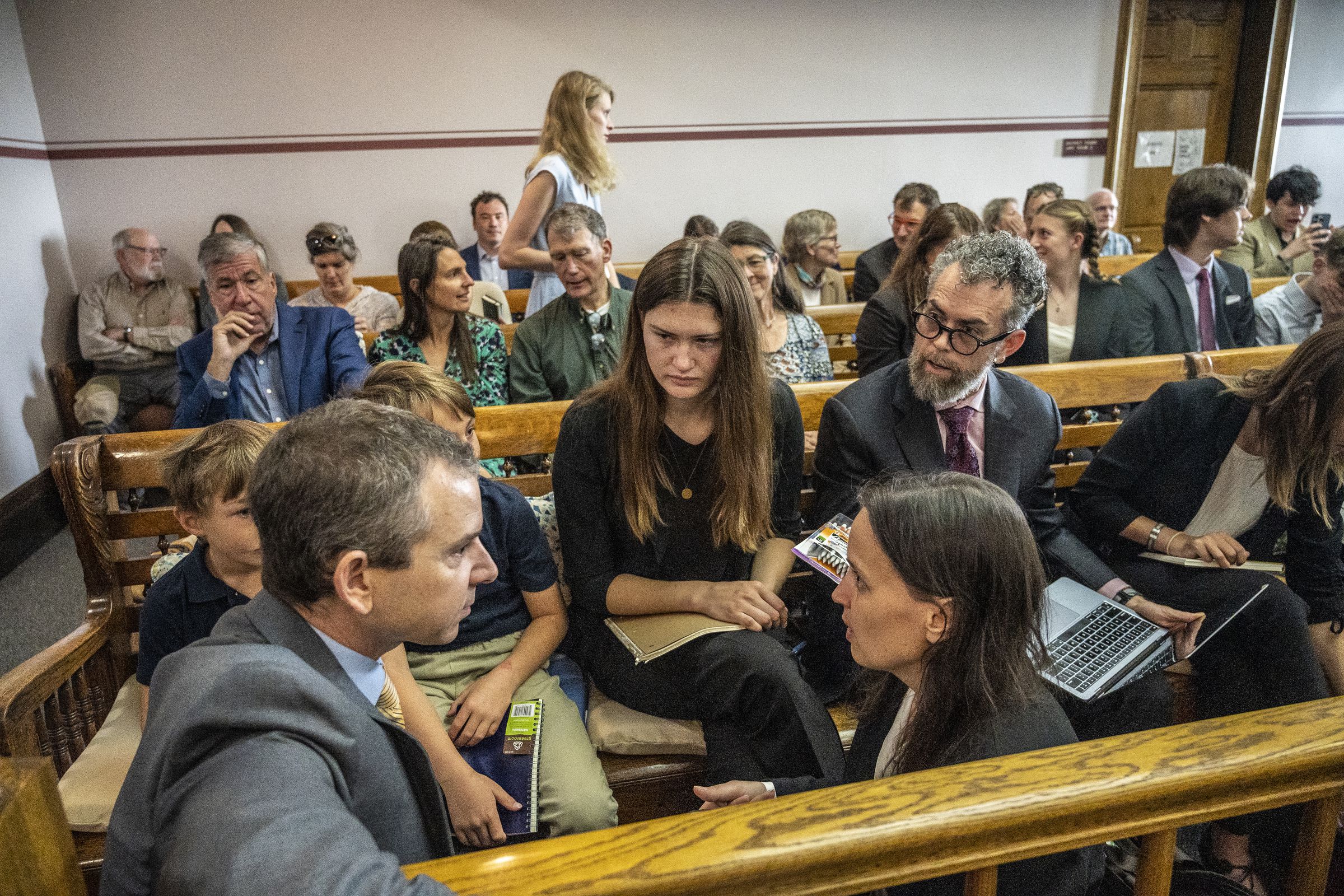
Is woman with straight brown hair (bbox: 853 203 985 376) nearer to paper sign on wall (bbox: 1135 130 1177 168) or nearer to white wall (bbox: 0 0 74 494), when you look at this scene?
white wall (bbox: 0 0 74 494)

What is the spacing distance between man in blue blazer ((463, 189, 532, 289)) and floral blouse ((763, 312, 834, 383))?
2.22m

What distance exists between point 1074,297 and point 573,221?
1850 mm

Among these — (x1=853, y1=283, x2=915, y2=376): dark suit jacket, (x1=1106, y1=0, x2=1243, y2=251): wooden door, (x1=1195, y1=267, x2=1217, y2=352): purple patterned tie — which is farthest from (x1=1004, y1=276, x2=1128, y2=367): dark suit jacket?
(x1=1106, y1=0, x2=1243, y2=251): wooden door

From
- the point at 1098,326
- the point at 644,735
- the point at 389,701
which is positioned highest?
the point at 1098,326

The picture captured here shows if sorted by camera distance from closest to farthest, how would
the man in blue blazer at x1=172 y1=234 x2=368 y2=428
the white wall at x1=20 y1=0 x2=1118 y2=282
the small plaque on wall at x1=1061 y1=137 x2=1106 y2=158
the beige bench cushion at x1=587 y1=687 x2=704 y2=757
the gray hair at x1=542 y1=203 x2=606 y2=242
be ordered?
the beige bench cushion at x1=587 y1=687 x2=704 y2=757, the man in blue blazer at x1=172 y1=234 x2=368 y2=428, the gray hair at x1=542 y1=203 x2=606 y2=242, the white wall at x1=20 y1=0 x2=1118 y2=282, the small plaque on wall at x1=1061 y1=137 x2=1106 y2=158

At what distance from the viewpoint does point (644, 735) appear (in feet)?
5.54

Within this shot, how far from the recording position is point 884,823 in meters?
0.78

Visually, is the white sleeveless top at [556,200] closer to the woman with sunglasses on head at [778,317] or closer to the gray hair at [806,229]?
the woman with sunglasses on head at [778,317]

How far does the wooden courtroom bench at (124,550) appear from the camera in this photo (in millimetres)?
1661

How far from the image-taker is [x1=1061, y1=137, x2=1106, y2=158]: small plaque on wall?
6496 millimetres

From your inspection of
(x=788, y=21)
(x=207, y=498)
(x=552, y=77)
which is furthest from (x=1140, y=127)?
(x=207, y=498)

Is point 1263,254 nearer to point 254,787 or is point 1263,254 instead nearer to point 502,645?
point 502,645

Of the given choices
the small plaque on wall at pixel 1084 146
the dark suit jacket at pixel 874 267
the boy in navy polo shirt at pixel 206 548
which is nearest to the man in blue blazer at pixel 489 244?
the dark suit jacket at pixel 874 267

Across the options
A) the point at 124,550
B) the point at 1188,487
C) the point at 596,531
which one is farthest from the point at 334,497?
the point at 1188,487
